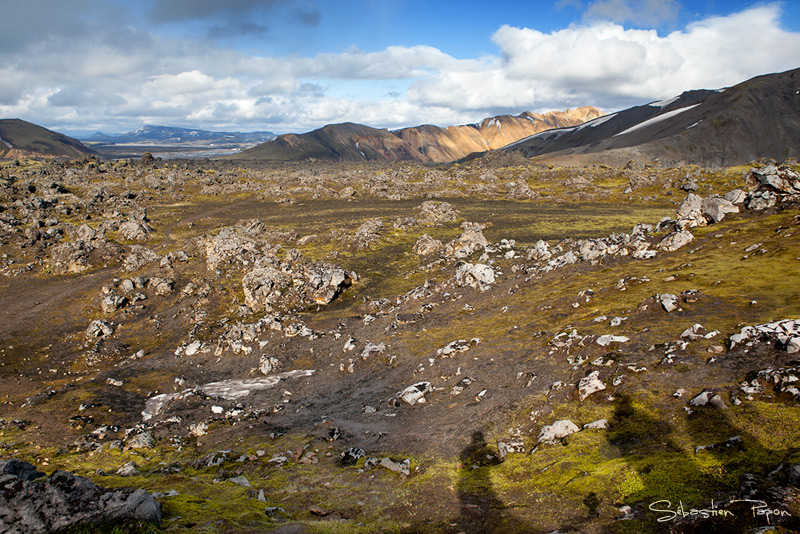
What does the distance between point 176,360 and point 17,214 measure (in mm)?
111144

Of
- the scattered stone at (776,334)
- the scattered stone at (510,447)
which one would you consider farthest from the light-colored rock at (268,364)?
the scattered stone at (776,334)

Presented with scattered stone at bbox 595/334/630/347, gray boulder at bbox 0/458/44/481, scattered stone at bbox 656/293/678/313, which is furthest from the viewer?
scattered stone at bbox 656/293/678/313

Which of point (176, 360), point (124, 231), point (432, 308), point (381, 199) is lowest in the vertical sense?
point (176, 360)

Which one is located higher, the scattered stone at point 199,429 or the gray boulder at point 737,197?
the gray boulder at point 737,197

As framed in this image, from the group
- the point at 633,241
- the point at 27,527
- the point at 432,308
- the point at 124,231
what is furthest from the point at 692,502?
the point at 124,231

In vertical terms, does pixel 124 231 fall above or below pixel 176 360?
above

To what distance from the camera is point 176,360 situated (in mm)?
42781

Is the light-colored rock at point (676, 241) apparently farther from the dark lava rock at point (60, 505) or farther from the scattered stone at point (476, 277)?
the dark lava rock at point (60, 505)

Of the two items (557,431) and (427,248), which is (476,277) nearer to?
(427,248)

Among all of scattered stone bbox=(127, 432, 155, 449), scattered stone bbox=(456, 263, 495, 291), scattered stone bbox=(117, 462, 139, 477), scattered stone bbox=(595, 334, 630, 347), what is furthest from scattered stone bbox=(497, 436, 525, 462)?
scattered stone bbox=(456, 263, 495, 291)

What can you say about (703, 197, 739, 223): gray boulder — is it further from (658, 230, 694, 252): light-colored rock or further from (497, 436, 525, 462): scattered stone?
(497, 436, 525, 462): scattered stone

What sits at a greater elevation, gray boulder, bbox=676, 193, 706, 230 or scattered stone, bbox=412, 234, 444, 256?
gray boulder, bbox=676, 193, 706, 230

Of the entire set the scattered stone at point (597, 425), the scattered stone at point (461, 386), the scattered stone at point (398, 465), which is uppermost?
the scattered stone at point (597, 425)

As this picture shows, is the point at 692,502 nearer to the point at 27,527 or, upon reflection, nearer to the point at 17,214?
the point at 27,527
